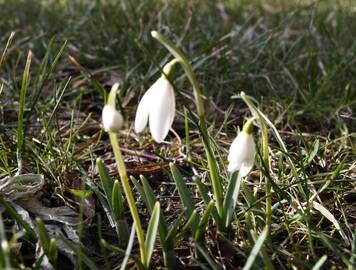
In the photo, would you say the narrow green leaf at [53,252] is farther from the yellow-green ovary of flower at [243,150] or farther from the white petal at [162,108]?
the yellow-green ovary of flower at [243,150]

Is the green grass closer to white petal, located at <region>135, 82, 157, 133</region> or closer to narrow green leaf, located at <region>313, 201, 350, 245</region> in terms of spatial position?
narrow green leaf, located at <region>313, 201, 350, 245</region>

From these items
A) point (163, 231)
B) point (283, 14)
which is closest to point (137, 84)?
point (163, 231)

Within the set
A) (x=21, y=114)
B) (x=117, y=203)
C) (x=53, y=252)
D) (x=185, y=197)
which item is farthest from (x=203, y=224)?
(x=21, y=114)

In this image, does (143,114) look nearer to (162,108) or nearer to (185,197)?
(162,108)

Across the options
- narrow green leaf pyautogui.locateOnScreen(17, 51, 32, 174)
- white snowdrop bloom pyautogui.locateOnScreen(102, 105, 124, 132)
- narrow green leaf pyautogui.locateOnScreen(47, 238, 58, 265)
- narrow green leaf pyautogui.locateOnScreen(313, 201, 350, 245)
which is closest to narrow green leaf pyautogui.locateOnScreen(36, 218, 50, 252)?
narrow green leaf pyautogui.locateOnScreen(47, 238, 58, 265)

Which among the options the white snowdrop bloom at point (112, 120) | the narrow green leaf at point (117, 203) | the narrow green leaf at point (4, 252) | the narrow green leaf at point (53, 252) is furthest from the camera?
the narrow green leaf at point (117, 203)

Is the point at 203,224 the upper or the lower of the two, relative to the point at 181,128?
upper

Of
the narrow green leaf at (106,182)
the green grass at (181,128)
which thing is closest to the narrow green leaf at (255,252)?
the green grass at (181,128)
